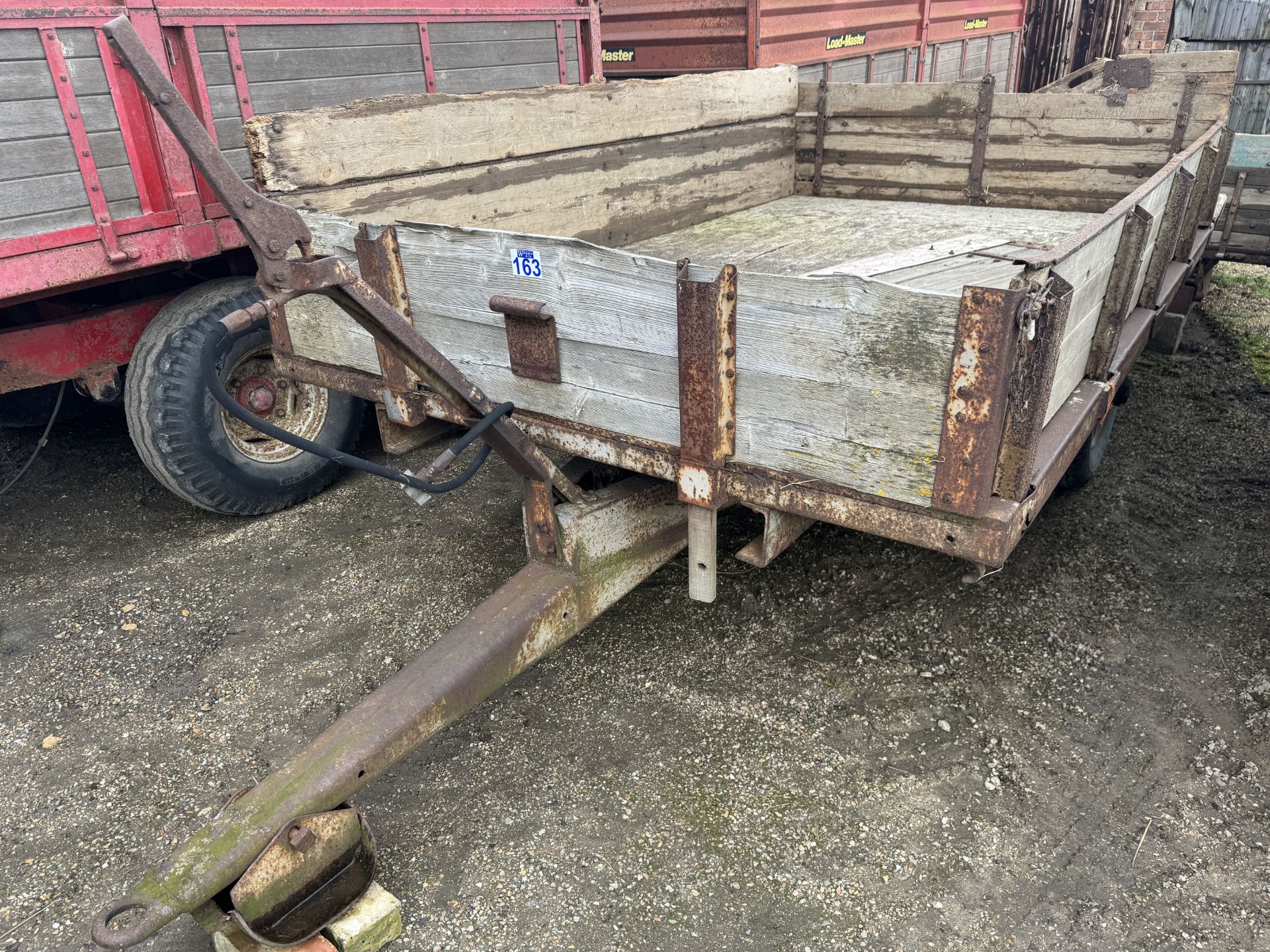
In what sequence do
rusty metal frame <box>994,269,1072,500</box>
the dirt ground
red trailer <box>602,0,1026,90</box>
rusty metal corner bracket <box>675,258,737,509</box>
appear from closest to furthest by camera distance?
rusty metal frame <box>994,269,1072,500</box>, rusty metal corner bracket <box>675,258,737,509</box>, the dirt ground, red trailer <box>602,0,1026,90</box>

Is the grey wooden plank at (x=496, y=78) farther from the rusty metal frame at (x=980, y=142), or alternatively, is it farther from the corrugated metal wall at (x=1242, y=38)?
the corrugated metal wall at (x=1242, y=38)

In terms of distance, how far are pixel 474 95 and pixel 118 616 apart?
239 centimetres

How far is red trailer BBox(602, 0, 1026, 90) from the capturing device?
6.51 m

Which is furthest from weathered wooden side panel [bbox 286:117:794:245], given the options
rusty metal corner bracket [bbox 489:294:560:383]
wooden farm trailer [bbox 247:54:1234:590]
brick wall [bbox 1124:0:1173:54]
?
brick wall [bbox 1124:0:1173:54]

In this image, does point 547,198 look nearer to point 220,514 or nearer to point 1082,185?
point 220,514

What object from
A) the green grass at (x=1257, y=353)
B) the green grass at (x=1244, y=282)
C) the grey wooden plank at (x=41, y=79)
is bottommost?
the green grass at (x=1244, y=282)

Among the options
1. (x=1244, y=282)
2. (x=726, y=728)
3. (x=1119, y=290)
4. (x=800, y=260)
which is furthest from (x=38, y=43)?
(x=1244, y=282)

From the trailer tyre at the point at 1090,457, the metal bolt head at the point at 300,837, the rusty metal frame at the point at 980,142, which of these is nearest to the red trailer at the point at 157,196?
the metal bolt head at the point at 300,837

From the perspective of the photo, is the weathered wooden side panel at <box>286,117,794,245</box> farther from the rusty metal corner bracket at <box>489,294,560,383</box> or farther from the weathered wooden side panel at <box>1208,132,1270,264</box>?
the weathered wooden side panel at <box>1208,132,1270,264</box>

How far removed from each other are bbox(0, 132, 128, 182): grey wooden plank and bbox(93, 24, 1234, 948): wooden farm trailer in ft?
2.45

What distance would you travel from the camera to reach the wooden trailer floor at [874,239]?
3.30 m

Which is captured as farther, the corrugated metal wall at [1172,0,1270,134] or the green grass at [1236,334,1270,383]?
the corrugated metal wall at [1172,0,1270,134]

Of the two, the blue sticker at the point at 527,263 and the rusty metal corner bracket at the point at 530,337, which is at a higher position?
the blue sticker at the point at 527,263

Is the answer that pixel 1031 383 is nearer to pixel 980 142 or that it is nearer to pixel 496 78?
pixel 980 142
